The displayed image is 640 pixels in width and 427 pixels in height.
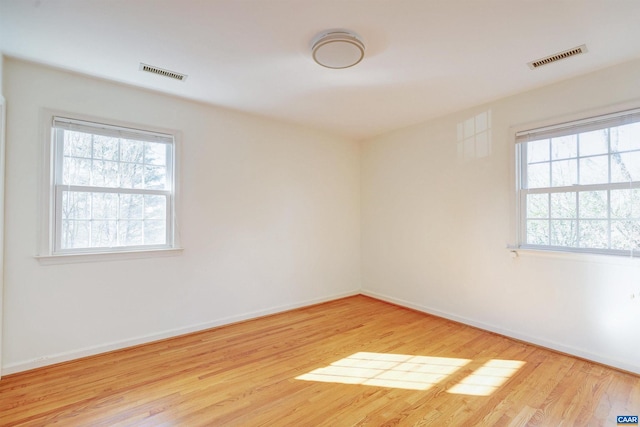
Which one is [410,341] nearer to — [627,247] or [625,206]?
[627,247]

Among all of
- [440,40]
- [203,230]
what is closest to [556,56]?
[440,40]

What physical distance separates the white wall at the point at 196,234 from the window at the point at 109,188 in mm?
142

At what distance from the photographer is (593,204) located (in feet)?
8.70

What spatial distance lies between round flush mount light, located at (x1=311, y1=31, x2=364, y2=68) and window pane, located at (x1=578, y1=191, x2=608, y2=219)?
8.01ft

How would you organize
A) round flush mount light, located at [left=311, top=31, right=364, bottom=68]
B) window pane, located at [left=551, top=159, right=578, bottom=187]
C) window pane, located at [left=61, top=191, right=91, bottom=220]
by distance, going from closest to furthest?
1. round flush mount light, located at [left=311, top=31, right=364, bottom=68]
2. window pane, located at [left=61, top=191, right=91, bottom=220]
3. window pane, located at [left=551, top=159, right=578, bottom=187]

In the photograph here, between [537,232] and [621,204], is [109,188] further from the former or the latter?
[621,204]

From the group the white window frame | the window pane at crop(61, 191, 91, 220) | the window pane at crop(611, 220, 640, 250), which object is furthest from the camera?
the window pane at crop(61, 191, 91, 220)

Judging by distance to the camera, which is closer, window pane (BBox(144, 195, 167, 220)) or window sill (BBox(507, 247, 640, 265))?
window sill (BBox(507, 247, 640, 265))

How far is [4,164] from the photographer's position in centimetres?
235

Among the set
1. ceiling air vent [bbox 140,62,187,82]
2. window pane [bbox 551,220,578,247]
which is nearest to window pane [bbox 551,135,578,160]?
window pane [bbox 551,220,578,247]

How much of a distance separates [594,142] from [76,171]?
4806 millimetres

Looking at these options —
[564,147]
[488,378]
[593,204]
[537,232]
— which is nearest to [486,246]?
[537,232]

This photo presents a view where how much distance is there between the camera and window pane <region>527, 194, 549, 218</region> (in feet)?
9.64

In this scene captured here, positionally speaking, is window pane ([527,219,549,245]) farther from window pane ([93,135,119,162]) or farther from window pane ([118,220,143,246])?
window pane ([93,135,119,162])
